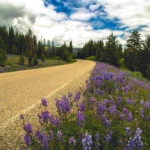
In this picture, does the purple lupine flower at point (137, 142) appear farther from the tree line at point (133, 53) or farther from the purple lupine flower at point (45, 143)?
the tree line at point (133, 53)

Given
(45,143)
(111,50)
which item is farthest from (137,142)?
(111,50)

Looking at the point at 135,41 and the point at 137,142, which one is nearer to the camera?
the point at 137,142

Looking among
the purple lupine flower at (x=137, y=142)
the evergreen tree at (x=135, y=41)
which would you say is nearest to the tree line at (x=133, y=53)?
the evergreen tree at (x=135, y=41)

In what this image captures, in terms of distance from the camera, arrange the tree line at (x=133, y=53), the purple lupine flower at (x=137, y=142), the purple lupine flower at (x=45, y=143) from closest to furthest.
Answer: the purple lupine flower at (x=137, y=142), the purple lupine flower at (x=45, y=143), the tree line at (x=133, y=53)

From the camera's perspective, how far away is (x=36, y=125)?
4750mm

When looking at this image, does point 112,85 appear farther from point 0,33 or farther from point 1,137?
point 0,33

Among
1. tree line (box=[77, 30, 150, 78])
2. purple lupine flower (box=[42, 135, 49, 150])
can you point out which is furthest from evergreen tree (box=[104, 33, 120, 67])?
purple lupine flower (box=[42, 135, 49, 150])

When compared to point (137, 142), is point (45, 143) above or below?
below

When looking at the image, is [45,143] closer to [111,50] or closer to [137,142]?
[137,142]

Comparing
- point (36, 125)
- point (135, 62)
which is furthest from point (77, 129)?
point (135, 62)

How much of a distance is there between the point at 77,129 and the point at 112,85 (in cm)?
480

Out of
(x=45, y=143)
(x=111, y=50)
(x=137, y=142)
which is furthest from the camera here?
(x=111, y=50)

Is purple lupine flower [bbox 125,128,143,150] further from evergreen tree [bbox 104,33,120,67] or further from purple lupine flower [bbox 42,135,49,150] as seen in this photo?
evergreen tree [bbox 104,33,120,67]

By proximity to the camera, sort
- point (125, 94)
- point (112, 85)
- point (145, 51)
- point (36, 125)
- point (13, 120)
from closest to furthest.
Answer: point (36, 125)
point (13, 120)
point (125, 94)
point (112, 85)
point (145, 51)
